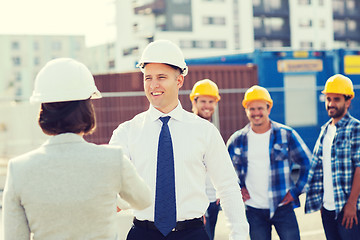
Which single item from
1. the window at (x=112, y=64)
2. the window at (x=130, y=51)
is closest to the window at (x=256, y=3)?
the window at (x=130, y=51)

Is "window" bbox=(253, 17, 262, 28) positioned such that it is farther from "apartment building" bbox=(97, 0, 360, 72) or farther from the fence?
the fence

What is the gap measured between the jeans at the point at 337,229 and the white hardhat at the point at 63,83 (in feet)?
10.0

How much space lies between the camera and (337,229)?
15.1 feet

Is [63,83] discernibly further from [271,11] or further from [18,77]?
[18,77]

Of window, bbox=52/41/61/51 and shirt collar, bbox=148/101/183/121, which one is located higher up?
window, bbox=52/41/61/51

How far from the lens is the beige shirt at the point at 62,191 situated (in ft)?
6.91

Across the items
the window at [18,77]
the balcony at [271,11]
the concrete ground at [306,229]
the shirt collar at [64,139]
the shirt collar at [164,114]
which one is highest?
the balcony at [271,11]

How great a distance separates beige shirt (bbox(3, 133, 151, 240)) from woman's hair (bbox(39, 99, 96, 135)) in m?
0.06

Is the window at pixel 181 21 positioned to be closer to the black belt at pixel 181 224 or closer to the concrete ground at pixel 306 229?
the concrete ground at pixel 306 229

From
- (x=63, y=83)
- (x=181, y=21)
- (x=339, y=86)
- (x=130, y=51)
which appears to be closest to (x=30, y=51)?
(x=130, y=51)

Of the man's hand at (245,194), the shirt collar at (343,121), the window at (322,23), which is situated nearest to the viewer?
the shirt collar at (343,121)

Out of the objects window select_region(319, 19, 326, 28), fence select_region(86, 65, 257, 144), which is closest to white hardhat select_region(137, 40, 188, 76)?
fence select_region(86, 65, 257, 144)

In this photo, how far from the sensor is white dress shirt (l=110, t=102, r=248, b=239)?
3.01 meters

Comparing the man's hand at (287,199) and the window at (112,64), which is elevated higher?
the window at (112,64)
